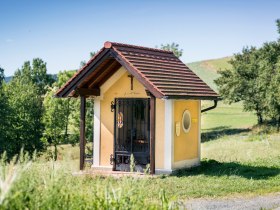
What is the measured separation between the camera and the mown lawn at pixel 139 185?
561 cm

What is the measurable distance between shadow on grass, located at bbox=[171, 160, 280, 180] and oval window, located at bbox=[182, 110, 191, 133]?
1.34 m

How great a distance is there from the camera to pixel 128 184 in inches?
243

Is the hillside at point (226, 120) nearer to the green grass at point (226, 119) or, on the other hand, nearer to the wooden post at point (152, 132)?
the green grass at point (226, 119)

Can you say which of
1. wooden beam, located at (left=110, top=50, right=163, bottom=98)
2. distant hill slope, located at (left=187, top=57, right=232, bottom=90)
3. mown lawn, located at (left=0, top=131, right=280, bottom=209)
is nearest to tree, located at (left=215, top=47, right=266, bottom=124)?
mown lawn, located at (left=0, top=131, right=280, bottom=209)

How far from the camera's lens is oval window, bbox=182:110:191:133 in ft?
50.6

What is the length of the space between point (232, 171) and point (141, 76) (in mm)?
4145

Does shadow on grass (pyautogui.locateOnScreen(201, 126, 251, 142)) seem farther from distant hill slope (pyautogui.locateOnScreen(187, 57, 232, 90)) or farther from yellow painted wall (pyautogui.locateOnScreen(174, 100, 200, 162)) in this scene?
distant hill slope (pyautogui.locateOnScreen(187, 57, 232, 90))

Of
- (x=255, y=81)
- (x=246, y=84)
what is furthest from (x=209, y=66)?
(x=255, y=81)

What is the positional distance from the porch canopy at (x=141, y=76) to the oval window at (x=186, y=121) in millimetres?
639

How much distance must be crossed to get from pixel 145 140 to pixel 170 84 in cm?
211

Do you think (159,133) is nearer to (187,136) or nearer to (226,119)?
(187,136)

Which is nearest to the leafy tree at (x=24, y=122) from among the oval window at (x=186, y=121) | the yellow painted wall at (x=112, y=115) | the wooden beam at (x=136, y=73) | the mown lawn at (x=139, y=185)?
the mown lawn at (x=139, y=185)

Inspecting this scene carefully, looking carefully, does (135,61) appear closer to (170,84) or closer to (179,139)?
(170,84)

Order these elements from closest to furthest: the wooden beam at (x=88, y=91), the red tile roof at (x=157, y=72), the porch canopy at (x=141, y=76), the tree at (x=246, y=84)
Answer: the red tile roof at (x=157, y=72)
the porch canopy at (x=141, y=76)
the wooden beam at (x=88, y=91)
the tree at (x=246, y=84)
